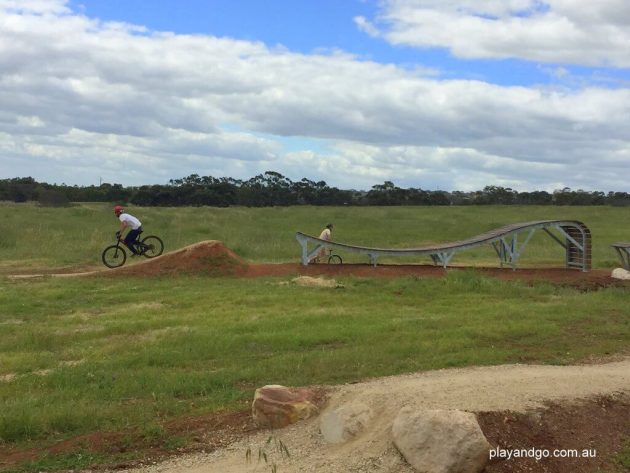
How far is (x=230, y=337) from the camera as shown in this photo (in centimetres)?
972

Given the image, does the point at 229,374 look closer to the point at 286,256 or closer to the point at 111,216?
the point at 286,256

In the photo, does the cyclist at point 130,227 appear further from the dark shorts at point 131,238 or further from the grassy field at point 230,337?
the grassy field at point 230,337

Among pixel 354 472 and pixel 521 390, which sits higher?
pixel 521 390

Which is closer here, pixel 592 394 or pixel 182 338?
pixel 592 394

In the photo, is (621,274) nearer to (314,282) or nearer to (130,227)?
(314,282)

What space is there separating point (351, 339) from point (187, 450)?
424cm

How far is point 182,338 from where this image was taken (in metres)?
9.71

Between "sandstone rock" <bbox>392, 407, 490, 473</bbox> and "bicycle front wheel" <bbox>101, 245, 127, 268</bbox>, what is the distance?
589 inches

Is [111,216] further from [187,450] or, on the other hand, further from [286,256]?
[187,450]

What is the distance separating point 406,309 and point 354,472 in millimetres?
7818

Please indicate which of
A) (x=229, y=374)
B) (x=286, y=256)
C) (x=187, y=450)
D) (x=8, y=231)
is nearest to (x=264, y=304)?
(x=229, y=374)

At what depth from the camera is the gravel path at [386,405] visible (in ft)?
16.7

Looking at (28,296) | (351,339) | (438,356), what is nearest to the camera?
(438,356)

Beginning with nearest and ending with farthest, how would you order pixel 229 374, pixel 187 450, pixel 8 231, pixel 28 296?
pixel 187 450, pixel 229 374, pixel 28 296, pixel 8 231
